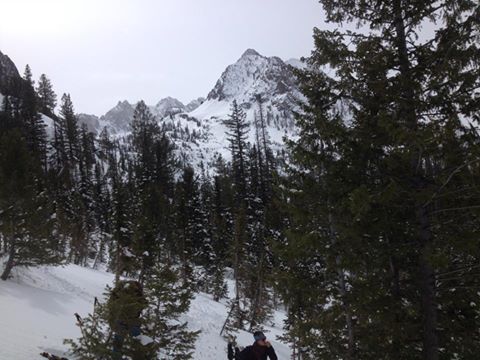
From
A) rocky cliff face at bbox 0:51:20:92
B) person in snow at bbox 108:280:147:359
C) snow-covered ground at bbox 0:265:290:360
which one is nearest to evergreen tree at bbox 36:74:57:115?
rocky cliff face at bbox 0:51:20:92

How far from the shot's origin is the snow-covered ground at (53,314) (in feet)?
39.5

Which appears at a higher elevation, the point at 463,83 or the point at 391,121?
the point at 463,83

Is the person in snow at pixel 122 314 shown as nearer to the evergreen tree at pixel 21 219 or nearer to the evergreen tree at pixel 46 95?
the evergreen tree at pixel 21 219

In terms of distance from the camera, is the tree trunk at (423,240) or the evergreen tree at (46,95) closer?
the tree trunk at (423,240)

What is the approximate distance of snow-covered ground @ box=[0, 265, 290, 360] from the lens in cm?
1204

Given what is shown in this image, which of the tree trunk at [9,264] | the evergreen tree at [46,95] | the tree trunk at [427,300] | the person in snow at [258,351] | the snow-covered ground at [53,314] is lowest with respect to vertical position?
the snow-covered ground at [53,314]

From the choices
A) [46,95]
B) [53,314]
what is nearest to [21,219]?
[53,314]

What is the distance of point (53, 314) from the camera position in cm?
1669

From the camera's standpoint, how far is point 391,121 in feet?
20.9

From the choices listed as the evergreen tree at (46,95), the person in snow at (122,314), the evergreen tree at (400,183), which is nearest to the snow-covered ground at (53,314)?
the person in snow at (122,314)

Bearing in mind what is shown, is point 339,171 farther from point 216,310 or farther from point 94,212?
point 94,212

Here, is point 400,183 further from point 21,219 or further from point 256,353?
point 21,219

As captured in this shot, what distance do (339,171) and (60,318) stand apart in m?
14.6

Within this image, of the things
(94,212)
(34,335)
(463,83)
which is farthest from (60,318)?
(94,212)
